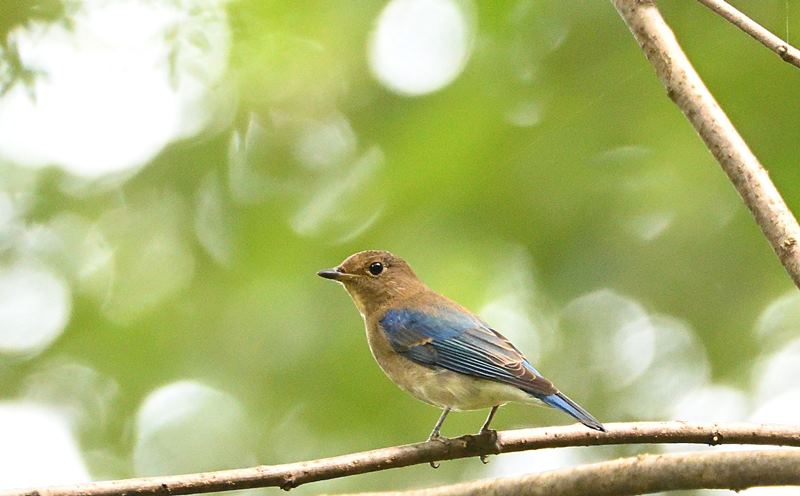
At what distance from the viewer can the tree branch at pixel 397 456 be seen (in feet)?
9.17

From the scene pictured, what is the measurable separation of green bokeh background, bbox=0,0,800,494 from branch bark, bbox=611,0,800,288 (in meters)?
2.18

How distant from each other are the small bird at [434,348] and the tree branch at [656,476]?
1.87ft

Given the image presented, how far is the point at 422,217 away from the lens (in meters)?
6.20

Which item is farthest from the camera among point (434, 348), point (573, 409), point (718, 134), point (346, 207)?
point (346, 207)

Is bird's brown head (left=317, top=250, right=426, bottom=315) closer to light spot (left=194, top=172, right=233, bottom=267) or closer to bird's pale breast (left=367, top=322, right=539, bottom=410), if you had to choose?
bird's pale breast (left=367, top=322, right=539, bottom=410)

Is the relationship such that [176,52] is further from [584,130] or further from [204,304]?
[584,130]

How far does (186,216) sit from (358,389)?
1950 mm

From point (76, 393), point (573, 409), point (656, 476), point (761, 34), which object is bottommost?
point (656, 476)

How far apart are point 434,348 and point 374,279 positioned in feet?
2.70

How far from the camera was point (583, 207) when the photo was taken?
20.1ft

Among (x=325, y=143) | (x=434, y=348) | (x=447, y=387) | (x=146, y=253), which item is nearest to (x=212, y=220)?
(x=146, y=253)

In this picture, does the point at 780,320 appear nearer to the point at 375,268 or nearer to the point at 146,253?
the point at 375,268

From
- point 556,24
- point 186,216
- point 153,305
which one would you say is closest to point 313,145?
point 186,216

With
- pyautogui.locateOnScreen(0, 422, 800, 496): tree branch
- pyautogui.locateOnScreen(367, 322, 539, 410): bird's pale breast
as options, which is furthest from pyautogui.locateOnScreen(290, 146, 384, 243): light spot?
pyautogui.locateOnScreen(0, 422, 800, 496): tree branch
